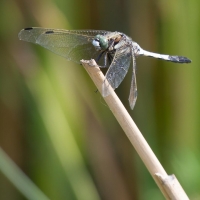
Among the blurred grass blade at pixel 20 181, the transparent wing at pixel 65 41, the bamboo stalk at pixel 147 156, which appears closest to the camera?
the bamboo stalk at pixel 147 156

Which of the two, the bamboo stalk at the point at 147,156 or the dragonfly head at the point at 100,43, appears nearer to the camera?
the bamboo stalk at the point at 147,156

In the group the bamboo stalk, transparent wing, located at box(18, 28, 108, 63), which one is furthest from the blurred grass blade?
the bamboo stalk

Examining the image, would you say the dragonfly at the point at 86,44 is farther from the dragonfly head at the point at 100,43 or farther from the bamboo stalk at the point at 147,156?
the bamboo stalk at the point at 147,156

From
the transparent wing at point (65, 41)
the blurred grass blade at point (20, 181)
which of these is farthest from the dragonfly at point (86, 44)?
the blurred grass blade at point (20, 181)

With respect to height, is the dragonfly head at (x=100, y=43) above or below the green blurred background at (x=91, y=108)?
above

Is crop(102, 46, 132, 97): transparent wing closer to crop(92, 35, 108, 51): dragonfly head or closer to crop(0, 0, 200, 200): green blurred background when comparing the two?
crop(92, 35, 108, 51): dragonfly head

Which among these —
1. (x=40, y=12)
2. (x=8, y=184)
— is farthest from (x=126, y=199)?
(x=40, y=12)

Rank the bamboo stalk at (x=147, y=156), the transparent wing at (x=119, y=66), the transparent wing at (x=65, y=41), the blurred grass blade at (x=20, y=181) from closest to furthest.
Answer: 1. the bamboo stalk at (x=147, y=156)
2. the transparent wing at (x=119, y=66)
3. the blurred grass blade at (x=20, y=181)
4. the transparent wing at (x=65, y=41)

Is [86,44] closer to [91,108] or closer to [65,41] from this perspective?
[65,41]
